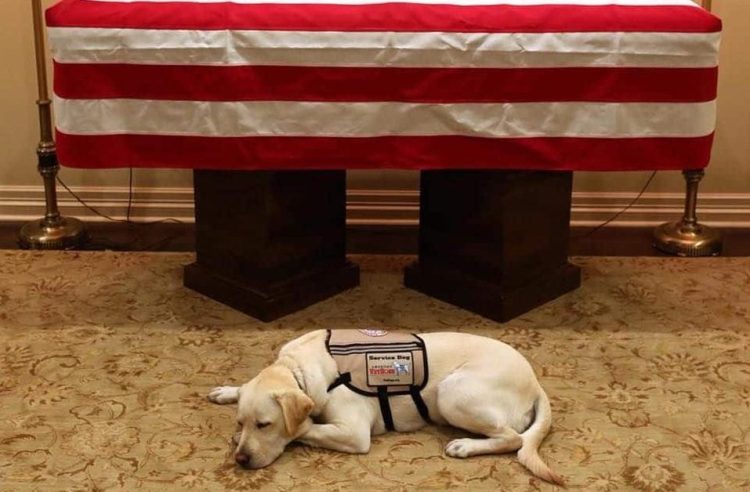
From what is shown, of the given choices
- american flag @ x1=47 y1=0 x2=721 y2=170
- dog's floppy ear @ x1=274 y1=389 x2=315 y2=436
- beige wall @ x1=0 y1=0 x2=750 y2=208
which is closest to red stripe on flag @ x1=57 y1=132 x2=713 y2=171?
american flag @ x1=47 y1=0 x2=721 y2=170

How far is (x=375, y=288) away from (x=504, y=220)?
0.51 meters

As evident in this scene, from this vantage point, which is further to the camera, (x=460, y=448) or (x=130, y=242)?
(x=130, y=242)

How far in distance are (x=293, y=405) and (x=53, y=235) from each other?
1.78 m

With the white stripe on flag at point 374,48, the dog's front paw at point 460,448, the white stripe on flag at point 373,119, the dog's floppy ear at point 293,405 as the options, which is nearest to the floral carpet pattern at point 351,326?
the dog's front paw at point 460,448

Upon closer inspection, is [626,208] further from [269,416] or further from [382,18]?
[269,416]

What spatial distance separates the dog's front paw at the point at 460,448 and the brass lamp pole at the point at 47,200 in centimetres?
186

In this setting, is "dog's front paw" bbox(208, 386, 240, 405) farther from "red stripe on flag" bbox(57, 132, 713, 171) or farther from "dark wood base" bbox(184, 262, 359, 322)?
"red stripe on flag" bbox(57, 132, 713, 171)

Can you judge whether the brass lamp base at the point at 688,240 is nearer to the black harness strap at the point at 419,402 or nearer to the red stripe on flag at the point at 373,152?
the red stripe on flag at the point at 373,152

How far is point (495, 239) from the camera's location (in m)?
3.08

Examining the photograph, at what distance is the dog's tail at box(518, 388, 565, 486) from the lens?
7.52 ft

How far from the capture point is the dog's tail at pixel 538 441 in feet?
7.52

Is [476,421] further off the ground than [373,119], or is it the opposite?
[373,119]

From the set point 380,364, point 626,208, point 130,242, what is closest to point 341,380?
point 380,364

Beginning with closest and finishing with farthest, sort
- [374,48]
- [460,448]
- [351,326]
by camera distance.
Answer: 1. [460,448]
2. [374,48]
3. [351,326]
